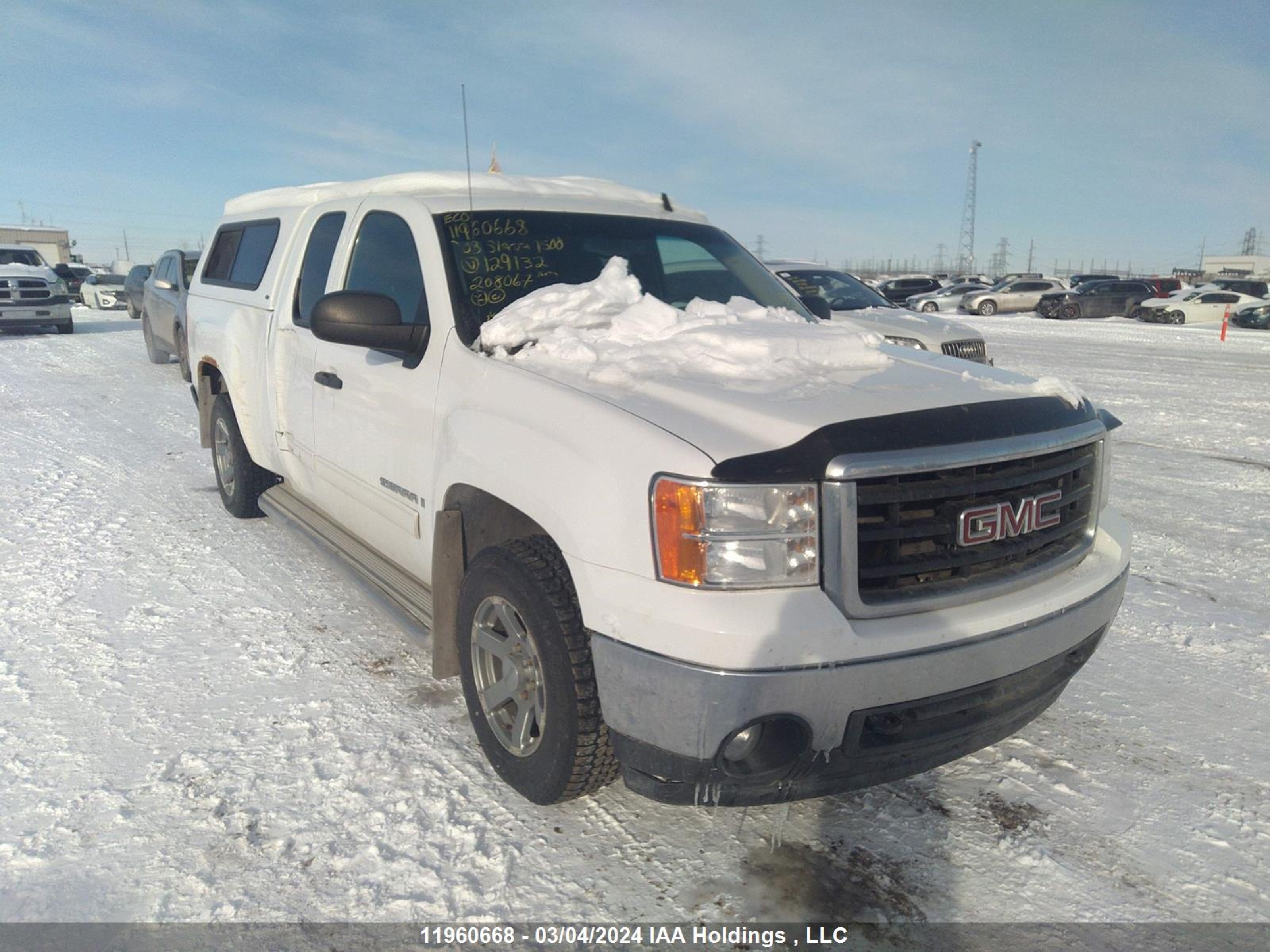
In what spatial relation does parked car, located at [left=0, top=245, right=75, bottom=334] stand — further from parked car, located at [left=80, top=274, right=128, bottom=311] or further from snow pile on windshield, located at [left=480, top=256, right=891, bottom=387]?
snow pile on windshield, located at [left=480, top=256, right=891, bottom=387]

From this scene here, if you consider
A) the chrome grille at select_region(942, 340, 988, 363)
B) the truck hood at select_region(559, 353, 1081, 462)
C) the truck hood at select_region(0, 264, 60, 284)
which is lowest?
the chrome grille at select_region(942, 340, 988, 363)

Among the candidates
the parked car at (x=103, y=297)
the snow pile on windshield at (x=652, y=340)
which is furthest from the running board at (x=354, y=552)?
the parked car at (x=103, y=297)

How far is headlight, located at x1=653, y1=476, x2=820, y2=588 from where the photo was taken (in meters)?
2.20

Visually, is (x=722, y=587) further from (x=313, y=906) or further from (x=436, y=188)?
(x=436, y=188)

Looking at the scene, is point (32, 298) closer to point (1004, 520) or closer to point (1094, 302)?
point (1004, 520)

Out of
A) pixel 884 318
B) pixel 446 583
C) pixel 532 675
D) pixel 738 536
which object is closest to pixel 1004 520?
pixel 738 536

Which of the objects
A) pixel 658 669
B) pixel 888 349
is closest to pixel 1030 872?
pixel 658 669

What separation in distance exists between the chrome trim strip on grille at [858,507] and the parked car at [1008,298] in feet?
112

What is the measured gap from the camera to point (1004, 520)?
2484 millimetres

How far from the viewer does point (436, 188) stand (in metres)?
3.90

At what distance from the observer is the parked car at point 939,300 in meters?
34.0

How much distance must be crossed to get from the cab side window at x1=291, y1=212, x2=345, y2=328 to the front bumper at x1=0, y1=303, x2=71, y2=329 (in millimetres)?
15765

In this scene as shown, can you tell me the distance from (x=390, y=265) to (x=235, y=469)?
8.26 ft

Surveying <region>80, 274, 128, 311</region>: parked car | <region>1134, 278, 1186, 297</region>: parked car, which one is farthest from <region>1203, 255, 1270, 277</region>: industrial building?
<region>80, 274, 128, 311</region>: parked car
